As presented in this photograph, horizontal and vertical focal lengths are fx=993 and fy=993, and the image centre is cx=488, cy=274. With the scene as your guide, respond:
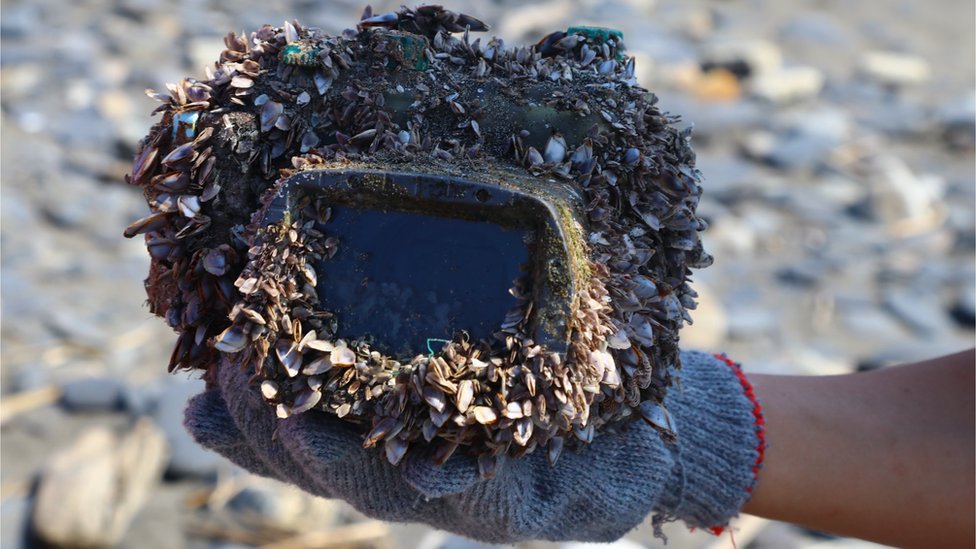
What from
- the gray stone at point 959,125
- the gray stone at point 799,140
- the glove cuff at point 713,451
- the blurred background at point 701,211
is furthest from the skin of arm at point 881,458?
the gray stone at point 959,125

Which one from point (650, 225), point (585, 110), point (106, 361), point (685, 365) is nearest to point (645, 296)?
point (650, 225)

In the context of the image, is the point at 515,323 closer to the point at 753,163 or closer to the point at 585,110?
the point at 585,110

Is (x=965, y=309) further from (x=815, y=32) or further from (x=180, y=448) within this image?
(x=180, y=448)

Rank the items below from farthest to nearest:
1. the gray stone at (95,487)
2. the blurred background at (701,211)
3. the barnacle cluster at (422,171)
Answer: the blurred background at (701,211)
the gray stone at (95,487)
the barnacle cluster at (422,171)

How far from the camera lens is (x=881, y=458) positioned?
1.58m

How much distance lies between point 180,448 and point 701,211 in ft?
7.56

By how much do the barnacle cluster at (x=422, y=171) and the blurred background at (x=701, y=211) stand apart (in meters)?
1.61

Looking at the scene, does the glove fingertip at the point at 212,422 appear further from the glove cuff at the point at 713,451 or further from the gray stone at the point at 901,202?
the gray stone at the point at 901,202

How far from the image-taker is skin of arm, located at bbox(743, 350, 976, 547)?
1.55 metres

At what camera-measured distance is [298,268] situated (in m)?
1.27

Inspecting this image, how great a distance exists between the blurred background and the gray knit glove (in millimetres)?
1344

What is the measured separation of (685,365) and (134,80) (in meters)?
4.05

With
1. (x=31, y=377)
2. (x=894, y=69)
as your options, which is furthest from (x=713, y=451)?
(x=894, y=69)

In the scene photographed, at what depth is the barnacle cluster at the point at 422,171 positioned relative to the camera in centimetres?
123
